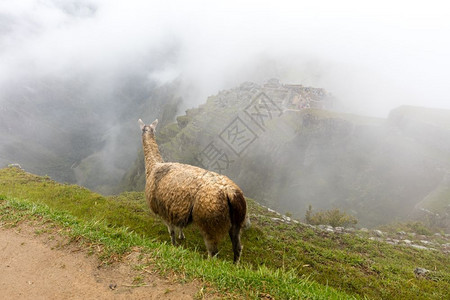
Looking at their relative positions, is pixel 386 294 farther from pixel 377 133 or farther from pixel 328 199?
pixel 377 133

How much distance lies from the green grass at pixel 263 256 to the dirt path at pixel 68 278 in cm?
38

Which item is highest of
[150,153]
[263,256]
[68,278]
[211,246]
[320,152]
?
[150,153]

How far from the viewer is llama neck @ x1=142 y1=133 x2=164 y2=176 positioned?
1045cm

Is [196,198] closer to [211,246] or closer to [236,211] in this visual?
[236,211]

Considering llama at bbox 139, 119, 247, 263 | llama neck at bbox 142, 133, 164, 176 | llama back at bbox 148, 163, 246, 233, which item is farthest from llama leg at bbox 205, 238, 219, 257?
llama neck at bbox 142, 133, 164, 176

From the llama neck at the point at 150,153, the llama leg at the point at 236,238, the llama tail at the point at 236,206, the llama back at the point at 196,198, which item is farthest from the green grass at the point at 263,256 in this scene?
the llama neck at the point at 150,153

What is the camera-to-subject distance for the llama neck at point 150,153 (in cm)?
1045

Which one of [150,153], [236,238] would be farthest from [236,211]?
[150,153]

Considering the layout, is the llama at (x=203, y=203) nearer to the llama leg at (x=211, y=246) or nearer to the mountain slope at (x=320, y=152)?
the llama leg at (x=211, y=246)

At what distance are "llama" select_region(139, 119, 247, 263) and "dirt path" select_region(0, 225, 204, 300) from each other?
2191mm

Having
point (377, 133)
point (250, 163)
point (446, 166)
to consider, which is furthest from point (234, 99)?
point (446, 166)

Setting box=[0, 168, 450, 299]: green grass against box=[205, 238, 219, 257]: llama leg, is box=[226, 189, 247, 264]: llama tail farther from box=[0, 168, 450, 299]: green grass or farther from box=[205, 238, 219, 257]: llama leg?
box=[0, 168, 450, 299]: green grass

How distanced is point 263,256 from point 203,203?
466cm

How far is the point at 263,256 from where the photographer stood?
9.52 m
